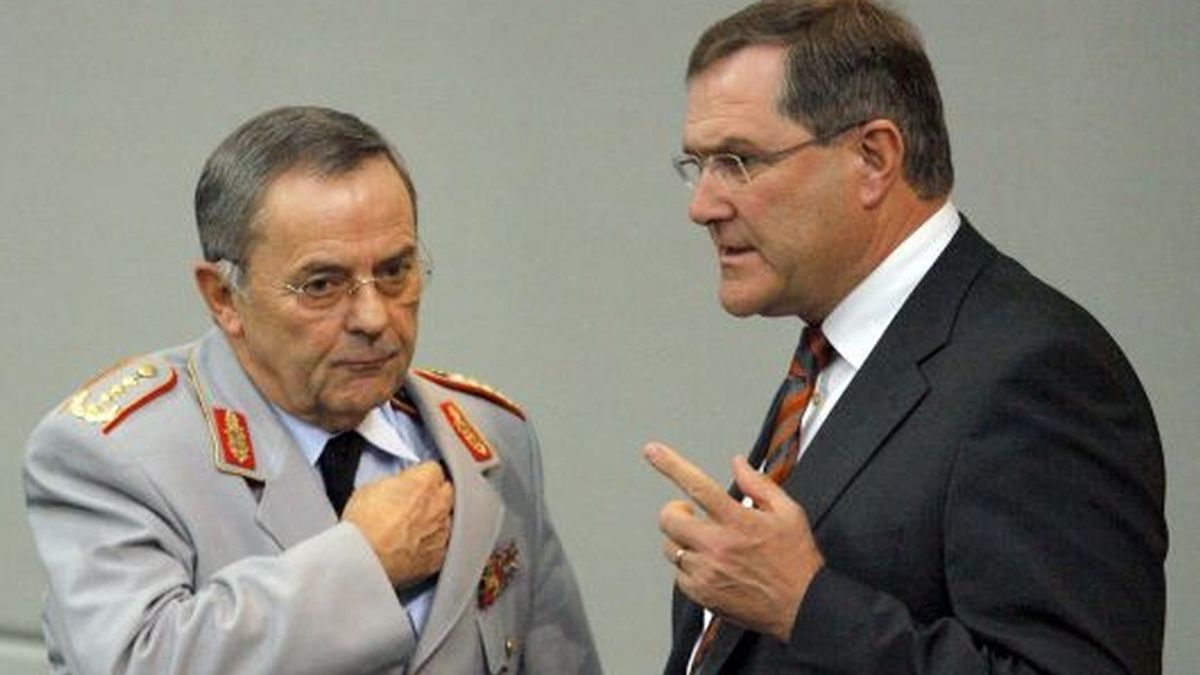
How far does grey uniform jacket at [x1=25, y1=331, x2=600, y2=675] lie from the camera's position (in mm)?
2336

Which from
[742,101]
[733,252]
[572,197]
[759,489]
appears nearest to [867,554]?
[759,489]

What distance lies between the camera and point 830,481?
229cm

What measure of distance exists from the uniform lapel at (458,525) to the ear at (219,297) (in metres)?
0.26

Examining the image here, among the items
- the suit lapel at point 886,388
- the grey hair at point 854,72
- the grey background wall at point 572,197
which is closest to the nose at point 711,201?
the grey hair at point 854,72

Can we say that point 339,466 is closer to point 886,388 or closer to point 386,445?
point 386,445

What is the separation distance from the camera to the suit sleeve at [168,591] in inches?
91.4

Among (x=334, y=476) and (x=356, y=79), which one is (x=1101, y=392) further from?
(x=356, y=79)

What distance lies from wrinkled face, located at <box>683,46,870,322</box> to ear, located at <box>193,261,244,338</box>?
53cm

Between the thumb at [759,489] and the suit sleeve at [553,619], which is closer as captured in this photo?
the thumb at [759,489]

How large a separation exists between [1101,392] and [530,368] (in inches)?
75.8

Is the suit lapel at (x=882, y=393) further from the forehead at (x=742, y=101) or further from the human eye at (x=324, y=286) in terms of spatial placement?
the human eye at (x=324, y=286)

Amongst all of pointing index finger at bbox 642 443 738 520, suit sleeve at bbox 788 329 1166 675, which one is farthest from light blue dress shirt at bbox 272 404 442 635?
suit sleeve at bbox 788 329 1166 675

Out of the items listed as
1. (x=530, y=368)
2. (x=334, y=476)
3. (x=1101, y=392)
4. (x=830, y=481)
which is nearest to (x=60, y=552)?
(x=334, y=476)

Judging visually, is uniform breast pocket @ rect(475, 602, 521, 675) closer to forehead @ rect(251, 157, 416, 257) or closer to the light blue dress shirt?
the light blue dress shirt
